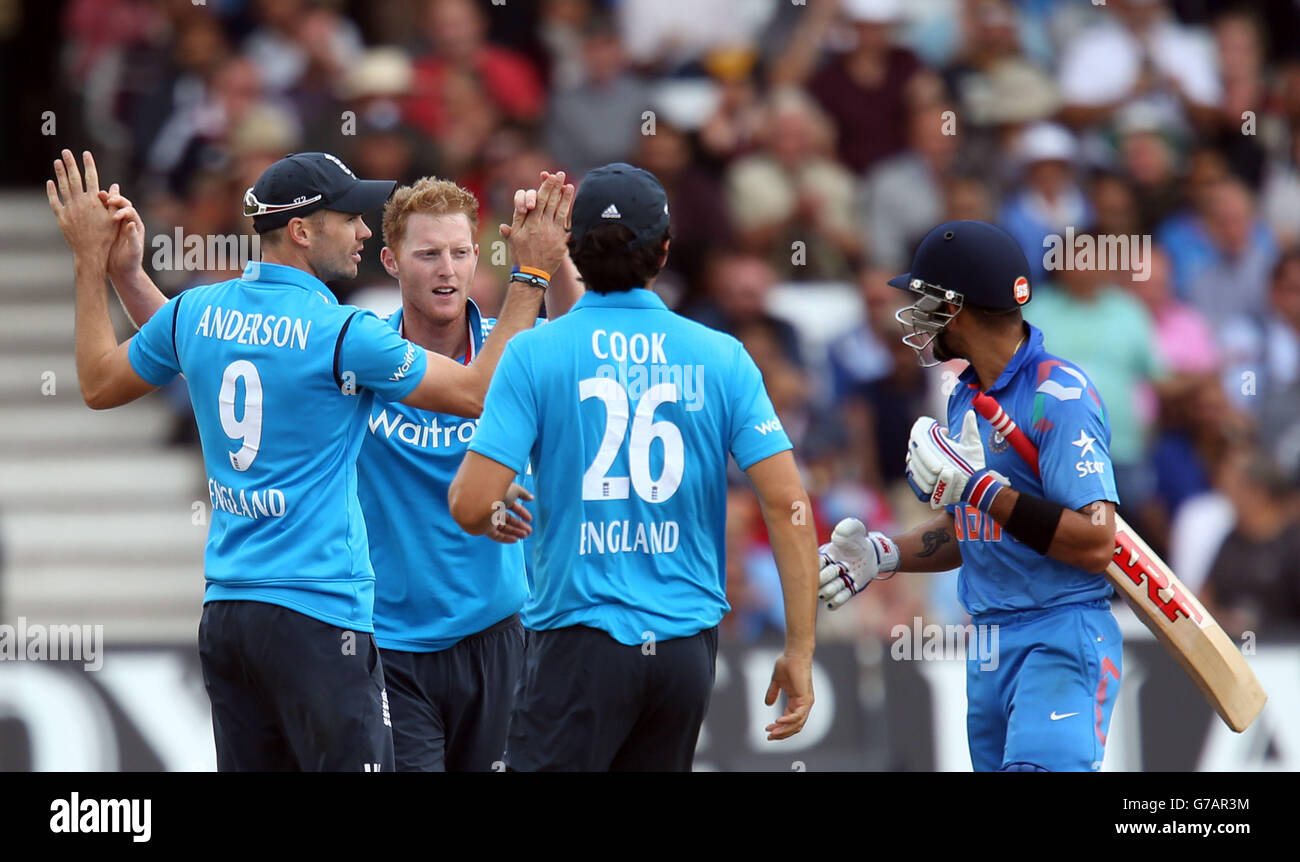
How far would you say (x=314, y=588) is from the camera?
5.27 m

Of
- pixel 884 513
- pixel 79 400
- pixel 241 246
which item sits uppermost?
pixel 241 246

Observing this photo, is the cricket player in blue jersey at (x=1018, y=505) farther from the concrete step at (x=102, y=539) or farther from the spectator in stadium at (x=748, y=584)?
the concrete step at (x=102, y=539)

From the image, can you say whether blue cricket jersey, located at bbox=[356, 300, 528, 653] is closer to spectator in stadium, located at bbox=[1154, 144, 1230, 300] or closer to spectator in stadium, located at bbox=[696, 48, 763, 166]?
spectator in stadium, located at bbox=[696, 48, 763, 166]

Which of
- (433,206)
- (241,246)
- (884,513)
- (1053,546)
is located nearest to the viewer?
(1053,546)

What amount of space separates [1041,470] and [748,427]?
3.41 ft

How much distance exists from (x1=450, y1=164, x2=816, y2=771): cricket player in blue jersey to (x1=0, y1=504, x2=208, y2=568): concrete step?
6815 millimetres

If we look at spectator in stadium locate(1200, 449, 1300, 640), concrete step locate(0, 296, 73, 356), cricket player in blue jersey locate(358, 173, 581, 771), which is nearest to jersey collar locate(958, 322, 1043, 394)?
cricket player in blue jersey locate(358, 173, 581, 771)

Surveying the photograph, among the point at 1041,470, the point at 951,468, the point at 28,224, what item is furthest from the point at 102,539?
the point at 1041,470

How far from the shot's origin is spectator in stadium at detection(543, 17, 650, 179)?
12.0 meters

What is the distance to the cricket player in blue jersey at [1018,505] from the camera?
5.38 metres

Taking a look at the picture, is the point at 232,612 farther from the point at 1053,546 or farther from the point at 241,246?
the point at 241,246
